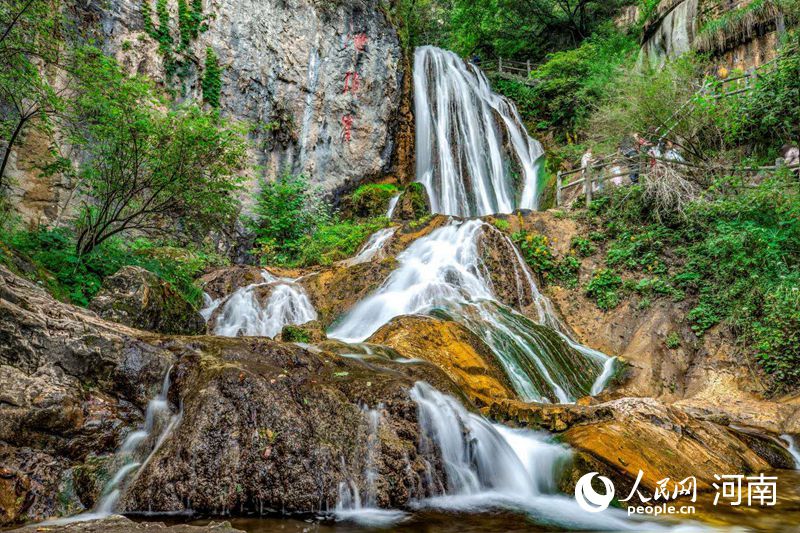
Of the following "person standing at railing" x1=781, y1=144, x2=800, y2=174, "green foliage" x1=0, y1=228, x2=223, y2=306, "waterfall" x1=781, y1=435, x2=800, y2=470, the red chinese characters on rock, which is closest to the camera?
"waterfall" x1=781, y1=435, x2=800, y2=470

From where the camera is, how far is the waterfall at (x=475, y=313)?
7.83 m

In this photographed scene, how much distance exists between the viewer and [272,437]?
12.5 ft

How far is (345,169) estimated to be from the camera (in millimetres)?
18406

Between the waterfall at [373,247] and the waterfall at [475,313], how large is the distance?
0.85 metres

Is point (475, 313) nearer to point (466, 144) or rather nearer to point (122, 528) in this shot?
point (122, 528)

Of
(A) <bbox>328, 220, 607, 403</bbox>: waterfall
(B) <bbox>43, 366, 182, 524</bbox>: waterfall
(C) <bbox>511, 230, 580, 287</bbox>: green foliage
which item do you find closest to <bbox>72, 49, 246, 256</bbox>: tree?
(A) <bbox>328, 220, 607, 403</bbox>: waterfall

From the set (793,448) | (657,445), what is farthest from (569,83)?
(657,445)

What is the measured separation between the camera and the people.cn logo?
4020mm

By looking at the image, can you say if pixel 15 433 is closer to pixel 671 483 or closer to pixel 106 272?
pixel 106 272

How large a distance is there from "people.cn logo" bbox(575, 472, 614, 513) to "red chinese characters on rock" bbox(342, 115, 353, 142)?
54.0 feet

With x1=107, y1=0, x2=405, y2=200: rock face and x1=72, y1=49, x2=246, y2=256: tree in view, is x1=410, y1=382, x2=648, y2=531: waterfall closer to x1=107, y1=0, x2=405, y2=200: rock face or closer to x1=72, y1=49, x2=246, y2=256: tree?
x1=72, y1=49, x2=246, y2=256: tree

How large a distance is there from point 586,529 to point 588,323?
307 inches

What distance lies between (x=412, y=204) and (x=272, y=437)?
13.9 m

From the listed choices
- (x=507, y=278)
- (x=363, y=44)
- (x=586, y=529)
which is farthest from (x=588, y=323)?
(x=363, y=44)
